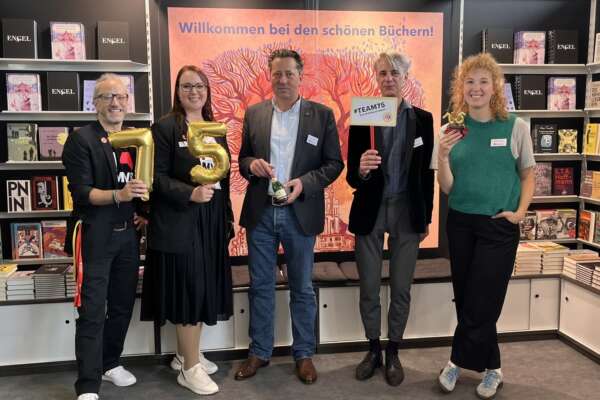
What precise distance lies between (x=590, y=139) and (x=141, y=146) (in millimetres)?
3254

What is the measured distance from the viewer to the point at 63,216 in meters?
3.84

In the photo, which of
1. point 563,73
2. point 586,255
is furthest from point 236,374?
point 563,73

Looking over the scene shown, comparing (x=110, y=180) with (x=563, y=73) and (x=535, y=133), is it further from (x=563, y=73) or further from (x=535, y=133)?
(x=563, y=73)

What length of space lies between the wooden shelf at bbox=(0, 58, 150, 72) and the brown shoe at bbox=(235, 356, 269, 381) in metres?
2.02

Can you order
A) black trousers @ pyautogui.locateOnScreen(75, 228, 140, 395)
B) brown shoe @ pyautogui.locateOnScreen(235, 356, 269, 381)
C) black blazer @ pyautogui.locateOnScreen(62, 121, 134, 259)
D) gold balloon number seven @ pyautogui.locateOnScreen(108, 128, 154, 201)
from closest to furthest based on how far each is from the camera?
gold balloon number seven @ pyautogui.locateOnScreen(108, 128, 154, 201) → black blazer @ pyautogui.locateOnScreen(62, 121, 134, 259) → black trousers @ pyautogui.locateOnScreen(75, 228, 140, 395) → brown shoe @ pyautogui.locateOnScreen(235, 356, 269, 381)

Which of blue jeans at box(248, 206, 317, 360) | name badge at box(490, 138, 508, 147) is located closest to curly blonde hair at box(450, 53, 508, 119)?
name badge at box(490, 138, 508, 147)

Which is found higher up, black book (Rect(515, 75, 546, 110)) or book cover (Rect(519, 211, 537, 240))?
black book (Rect(515, 75, 546, 110))

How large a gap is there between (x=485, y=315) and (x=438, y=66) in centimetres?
195

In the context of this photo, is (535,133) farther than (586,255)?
Yes

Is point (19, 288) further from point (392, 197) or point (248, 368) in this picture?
point (392, 197)

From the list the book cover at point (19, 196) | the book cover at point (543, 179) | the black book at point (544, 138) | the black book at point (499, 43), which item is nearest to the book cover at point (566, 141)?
the black book at point (544, 138)

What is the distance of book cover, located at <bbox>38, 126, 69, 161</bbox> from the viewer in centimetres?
366

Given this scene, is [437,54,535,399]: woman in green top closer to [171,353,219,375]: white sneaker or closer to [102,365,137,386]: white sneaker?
[171,353,219,375]: white sneaker

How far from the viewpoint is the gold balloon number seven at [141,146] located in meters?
2.55
